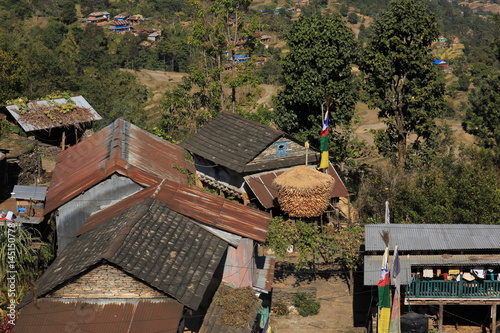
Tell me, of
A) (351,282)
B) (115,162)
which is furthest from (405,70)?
(115,162)

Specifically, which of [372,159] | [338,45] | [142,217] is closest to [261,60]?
[372,159]

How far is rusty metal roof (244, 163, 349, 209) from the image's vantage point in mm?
27672

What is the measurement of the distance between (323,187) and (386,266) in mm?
7279

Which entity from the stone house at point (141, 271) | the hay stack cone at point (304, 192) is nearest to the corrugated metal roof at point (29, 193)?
the stone house at point (141, 271)

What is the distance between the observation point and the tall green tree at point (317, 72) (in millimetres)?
32094

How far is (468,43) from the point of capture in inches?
5340

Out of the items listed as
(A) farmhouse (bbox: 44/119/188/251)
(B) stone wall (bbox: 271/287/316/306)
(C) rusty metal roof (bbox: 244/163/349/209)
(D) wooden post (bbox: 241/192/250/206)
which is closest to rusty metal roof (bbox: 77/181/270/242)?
(A) farmhouse (bbox: 44/119/188/251)

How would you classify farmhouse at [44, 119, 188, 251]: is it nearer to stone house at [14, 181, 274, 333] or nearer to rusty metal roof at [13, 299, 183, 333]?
stone house at [14, 181, 274, 333]

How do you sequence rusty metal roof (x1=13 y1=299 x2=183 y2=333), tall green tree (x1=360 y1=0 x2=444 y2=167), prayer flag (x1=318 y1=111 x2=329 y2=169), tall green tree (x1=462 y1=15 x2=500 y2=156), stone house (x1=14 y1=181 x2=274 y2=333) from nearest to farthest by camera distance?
rusty metal roof (x1=13 y1=299 x2=183 y2=333), stone house (x1=14 y1=181 x2=274 y2=333), prayer flag (x1=318 y1=111 x2=329 y2=169), tall green tree (x1=360 y1=0 x2=444 y2=167), tall green tree (x1=462 y1=15 x2=500 y2=156)

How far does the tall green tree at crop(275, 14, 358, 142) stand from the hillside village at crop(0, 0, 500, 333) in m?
0.10

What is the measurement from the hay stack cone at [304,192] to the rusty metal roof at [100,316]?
9757 mm

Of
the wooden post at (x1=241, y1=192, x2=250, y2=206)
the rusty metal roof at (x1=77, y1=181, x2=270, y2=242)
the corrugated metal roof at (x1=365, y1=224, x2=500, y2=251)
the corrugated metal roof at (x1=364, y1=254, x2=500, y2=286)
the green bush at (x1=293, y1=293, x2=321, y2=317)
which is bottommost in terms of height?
the green bush at (x1=293, y1=293, x2=321, y2=317)

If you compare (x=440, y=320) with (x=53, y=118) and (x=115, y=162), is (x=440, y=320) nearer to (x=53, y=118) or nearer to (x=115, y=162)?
(x=115, y=162)

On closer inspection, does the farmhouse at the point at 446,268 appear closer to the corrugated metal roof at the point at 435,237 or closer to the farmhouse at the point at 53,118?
the corrugated metal roof at the point at 435,237
